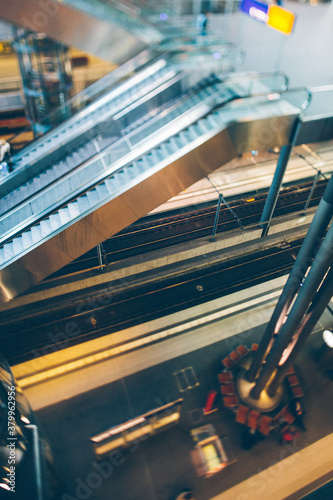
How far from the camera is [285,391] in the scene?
Result: 27.8 feet

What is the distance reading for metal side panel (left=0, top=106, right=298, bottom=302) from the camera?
6.29 metres

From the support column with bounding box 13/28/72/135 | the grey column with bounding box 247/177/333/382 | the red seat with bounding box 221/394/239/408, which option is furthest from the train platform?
the support column with bounding box 13/28/72/135

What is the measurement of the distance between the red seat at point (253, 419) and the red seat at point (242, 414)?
0.09 metres

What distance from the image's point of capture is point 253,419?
301 inches

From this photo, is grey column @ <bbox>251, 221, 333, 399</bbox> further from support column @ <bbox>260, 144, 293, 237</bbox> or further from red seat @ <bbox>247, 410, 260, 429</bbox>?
support column @ <bbox>260, 144, 293, 237</bbox>

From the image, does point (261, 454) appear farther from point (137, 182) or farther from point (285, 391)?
point (137, 182)

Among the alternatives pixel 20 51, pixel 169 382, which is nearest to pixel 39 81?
pixel 20 51

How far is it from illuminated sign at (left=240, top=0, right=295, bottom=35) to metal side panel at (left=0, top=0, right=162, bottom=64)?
3.67m

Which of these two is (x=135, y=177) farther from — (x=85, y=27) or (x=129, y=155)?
(x=85, y=27)

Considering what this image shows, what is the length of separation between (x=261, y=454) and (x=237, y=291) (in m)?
4.19

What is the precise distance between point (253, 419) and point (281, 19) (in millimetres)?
9519

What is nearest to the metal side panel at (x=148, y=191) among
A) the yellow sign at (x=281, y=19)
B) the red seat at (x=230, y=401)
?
the yellow sign at (x=281, y=19)

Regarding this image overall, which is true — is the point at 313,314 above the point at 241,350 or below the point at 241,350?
below

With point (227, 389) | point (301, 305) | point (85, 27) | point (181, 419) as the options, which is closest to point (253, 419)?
point (227, 389)
